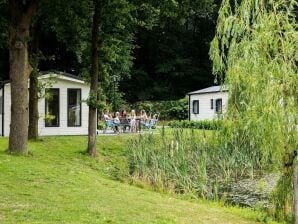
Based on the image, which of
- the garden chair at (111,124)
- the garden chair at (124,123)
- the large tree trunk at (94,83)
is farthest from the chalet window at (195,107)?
the large tree trunk at (94,83)

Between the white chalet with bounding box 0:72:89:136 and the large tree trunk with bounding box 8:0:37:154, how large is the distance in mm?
6995

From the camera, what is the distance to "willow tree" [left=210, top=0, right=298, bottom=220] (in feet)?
20.3

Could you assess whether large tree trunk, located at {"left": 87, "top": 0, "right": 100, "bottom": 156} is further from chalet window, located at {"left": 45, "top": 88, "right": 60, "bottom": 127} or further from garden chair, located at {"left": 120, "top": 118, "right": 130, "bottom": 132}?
garden chair, located at {"left": 120, "top": 118, "right": 130, "bottom": 132}

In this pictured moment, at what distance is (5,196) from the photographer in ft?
25.6

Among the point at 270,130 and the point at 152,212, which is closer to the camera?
the point at 270,130

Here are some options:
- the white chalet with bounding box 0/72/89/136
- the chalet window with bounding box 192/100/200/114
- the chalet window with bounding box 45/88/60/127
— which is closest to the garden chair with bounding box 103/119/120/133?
the white chalet with bounding box 0/72/89/136

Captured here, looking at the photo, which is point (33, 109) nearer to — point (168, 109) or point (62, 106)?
point (62, 106)

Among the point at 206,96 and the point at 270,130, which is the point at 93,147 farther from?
the point at 206,96

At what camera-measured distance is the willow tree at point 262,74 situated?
6191mm

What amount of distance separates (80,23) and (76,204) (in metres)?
9.68

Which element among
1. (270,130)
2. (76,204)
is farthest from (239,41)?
(76,204)

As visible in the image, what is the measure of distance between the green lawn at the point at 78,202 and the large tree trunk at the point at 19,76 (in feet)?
1.67

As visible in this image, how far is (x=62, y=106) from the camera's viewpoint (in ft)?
67.6

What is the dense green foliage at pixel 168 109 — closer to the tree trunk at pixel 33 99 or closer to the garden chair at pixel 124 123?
the garden chair at pixel 124 123
